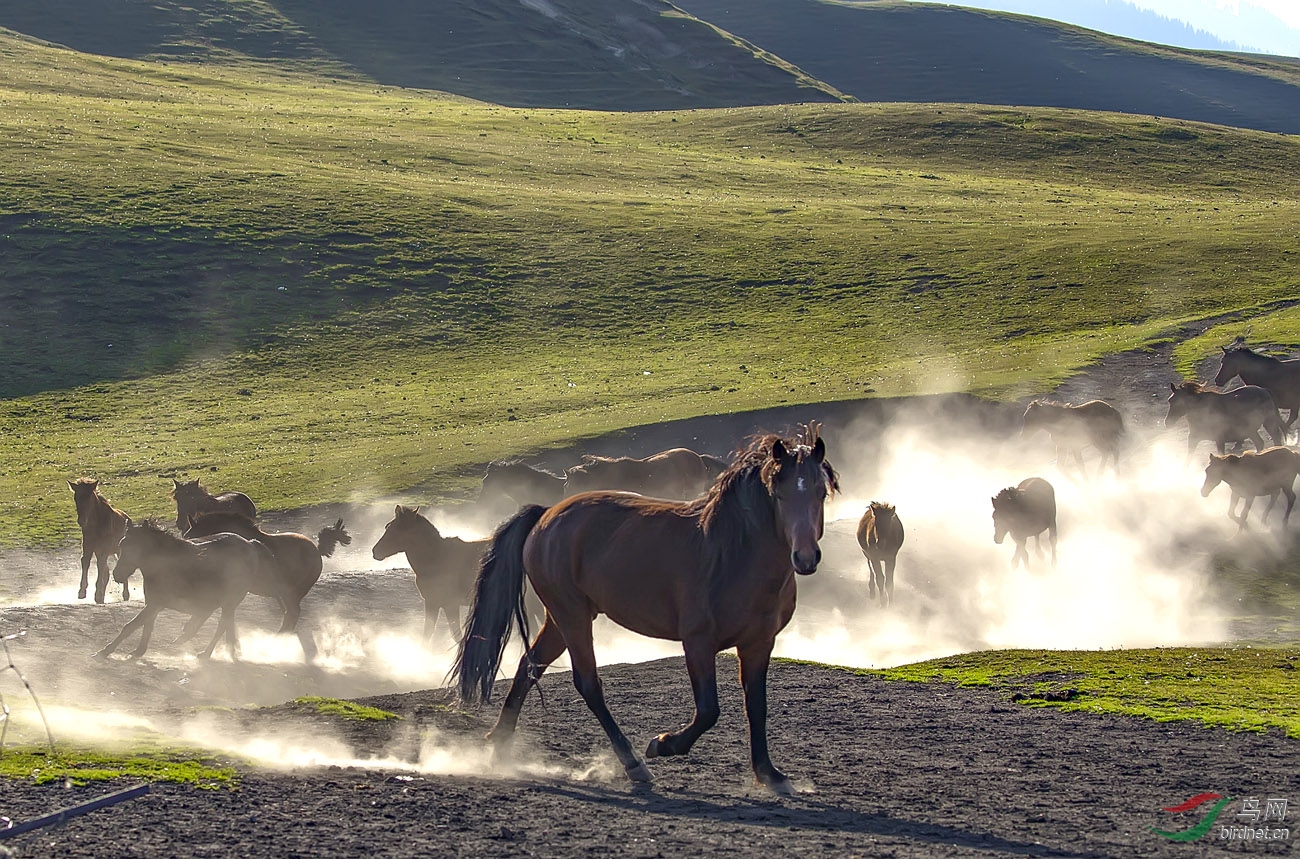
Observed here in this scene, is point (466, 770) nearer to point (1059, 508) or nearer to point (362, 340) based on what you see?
point (1059, 508)

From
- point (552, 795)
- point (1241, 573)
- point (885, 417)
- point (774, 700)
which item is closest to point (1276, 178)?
point (885, 417)

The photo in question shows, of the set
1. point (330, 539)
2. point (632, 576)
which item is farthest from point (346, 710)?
point (330, 539)

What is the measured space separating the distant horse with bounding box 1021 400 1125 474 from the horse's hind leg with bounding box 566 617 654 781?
80.9 ft

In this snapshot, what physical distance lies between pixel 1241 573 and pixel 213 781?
74.5 feet

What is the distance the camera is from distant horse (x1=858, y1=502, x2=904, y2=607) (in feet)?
87.9

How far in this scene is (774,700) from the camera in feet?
59.2

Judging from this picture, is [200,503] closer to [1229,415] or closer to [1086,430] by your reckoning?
[1086,430]

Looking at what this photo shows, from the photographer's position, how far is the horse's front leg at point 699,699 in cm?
1218

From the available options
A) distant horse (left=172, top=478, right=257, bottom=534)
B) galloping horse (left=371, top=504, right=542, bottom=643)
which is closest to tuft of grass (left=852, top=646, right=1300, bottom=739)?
galloping horse (left=371, top=504, right=542, bottom=643)

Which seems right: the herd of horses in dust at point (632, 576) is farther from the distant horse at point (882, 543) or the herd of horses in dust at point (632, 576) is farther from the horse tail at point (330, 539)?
the distant horse at point (882, 543)

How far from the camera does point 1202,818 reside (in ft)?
37.7

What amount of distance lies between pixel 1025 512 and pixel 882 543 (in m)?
4.11

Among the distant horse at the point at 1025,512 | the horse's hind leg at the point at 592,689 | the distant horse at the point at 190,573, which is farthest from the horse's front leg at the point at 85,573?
the distant horse at the point at 1025,512

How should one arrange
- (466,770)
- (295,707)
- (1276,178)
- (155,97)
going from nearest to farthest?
(466,770) < (295,707) < (1276,178) < (155,97)
